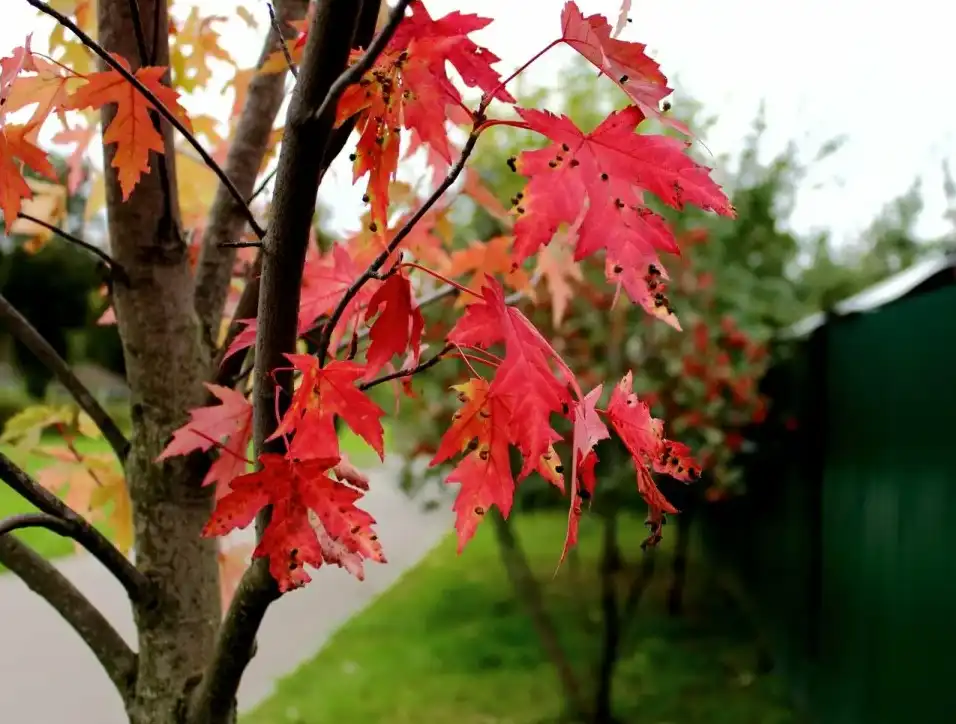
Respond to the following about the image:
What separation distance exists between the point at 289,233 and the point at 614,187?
13.5 inches

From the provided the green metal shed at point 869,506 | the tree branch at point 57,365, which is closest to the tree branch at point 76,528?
the tree branch at point 57,365

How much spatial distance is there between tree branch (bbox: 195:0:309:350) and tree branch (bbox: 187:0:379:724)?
1.71 ft

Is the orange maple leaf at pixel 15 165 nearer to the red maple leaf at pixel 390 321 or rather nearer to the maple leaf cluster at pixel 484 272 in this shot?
the maple leaf cluster at pixel 484 272

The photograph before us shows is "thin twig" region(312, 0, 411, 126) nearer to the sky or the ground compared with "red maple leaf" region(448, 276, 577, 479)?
nearer to the sky

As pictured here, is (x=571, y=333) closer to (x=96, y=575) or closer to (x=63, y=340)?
(x=96, y=575)

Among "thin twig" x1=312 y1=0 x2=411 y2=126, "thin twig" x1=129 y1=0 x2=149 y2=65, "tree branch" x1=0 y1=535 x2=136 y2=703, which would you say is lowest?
"tree branch" x1=0 y1=535 x2=136 y2=703

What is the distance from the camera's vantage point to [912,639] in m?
2.78

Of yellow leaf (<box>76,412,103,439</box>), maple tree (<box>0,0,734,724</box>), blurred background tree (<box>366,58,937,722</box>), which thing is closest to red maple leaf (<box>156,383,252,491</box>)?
maple tree (<box>0,0,734,724</box>)

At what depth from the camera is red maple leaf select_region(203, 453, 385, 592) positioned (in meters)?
0.88

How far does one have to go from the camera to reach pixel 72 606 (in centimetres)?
122

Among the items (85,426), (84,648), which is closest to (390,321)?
(85,426)

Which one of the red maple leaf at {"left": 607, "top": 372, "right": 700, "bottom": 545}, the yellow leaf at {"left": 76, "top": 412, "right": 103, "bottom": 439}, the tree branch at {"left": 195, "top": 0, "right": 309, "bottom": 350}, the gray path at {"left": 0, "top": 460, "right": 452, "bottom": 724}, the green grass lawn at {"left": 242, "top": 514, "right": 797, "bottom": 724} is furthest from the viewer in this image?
the gray path at {"left": 0, "top": 460, "right": 452, "bottom": 724}

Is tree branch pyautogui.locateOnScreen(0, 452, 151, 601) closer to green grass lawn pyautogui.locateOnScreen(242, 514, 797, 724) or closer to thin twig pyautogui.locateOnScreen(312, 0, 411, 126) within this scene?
thin twig pyautogui.locateOnScreen(312, 0, 411, 126)

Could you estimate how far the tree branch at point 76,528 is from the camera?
98 cm
